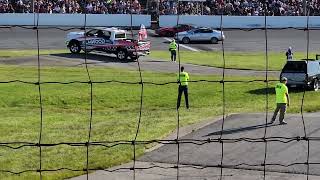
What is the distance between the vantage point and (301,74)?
30203mm

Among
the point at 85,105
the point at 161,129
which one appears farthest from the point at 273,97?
the point at 161,129

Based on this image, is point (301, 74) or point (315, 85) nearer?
point (301, 74)

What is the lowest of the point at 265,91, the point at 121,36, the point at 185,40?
the point at 265,91

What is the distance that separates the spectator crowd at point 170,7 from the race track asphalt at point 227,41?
77.2 inches

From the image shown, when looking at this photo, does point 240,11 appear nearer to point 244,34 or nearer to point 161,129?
point 244,34

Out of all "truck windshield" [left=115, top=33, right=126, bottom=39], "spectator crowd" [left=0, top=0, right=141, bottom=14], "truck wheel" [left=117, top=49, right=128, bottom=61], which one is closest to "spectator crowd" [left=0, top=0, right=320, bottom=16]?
"spectator crowd" [left=0, top=0, right=141, bottom=14]

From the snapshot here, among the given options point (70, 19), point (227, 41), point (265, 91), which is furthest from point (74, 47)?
point (227, 41)

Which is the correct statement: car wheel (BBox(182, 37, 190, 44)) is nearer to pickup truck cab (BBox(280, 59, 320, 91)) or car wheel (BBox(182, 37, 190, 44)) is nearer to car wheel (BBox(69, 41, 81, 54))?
car wheel (BBox(69, 41, 81, 54))

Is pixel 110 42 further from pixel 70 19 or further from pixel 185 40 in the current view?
pixel 185 40

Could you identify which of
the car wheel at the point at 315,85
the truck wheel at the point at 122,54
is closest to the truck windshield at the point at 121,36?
the truck wheel at the point at 122,54

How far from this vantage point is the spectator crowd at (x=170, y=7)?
49.5 meters

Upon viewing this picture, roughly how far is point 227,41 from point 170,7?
5.34m

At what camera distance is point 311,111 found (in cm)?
2398

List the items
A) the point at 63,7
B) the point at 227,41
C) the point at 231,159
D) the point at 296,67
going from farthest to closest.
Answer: the point at 227,41 < the point at 63,7 < the point at 296,67 < the point at 231,159
